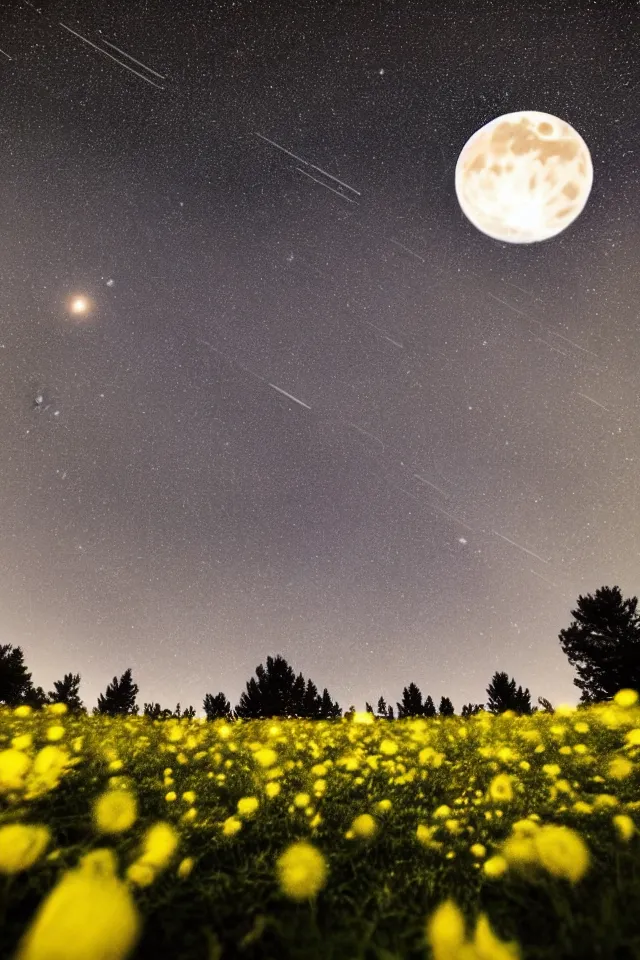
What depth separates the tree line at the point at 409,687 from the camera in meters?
23.6

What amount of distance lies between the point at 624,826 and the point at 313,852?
2535 millimetres

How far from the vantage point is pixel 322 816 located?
4.25 m

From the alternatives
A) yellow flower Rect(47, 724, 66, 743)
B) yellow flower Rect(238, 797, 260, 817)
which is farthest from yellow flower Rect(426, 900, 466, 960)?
yellow flower Rect(47, 724, 66, 743)

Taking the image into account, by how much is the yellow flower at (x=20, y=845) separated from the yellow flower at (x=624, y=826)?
4.37m

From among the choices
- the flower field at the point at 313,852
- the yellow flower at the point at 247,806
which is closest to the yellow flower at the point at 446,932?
the flower field at the point at 313,852

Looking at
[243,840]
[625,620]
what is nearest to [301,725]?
[243,840]

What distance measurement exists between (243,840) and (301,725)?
6.04 m

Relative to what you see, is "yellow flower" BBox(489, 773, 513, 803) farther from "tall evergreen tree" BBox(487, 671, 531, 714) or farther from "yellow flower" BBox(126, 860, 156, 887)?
A: "tall evergreen tree" BBox(487, 671, 531, 714)

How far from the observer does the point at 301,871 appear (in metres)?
3.26

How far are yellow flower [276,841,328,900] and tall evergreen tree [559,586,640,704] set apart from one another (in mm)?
26474

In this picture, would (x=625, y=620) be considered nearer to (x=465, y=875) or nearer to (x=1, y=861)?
(x=465, y=875)

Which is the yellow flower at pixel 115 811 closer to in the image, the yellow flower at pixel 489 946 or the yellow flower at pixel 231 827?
the yellow flower at pixel 231 827

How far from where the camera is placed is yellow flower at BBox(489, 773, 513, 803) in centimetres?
466

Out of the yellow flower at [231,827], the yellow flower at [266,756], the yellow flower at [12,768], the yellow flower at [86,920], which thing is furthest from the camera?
the yellow flower at [266,756]
